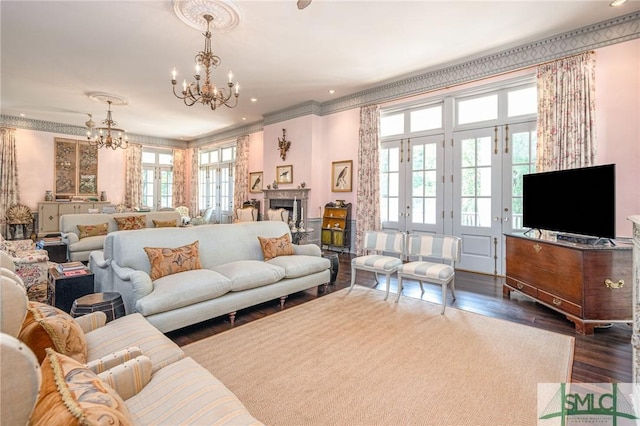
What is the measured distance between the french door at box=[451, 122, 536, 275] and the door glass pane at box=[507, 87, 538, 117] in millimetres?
213

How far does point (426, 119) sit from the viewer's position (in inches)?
229

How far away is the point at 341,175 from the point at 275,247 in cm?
333

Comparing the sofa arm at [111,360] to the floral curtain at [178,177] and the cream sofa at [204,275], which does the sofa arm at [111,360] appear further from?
the floral curtain at [178,177]

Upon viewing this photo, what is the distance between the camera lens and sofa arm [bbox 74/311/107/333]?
6.23 ft

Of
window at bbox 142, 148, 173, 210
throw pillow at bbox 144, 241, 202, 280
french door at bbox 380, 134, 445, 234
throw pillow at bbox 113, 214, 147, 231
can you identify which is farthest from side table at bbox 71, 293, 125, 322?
window at bbox 142, 148, 173, 210

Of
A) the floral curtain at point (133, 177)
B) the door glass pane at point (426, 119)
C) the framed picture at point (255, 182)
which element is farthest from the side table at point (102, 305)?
the floral curtain at point (133, 177)

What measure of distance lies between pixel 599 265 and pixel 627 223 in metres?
1.53

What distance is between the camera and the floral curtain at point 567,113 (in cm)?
400

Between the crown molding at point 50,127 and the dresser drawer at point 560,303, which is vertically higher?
the crown molding at point 50,127

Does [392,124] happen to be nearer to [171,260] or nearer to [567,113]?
[567,113]

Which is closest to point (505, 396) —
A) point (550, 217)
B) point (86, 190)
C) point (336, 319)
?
point (336, 319)

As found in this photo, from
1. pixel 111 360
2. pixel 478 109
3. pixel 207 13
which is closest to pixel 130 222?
pixel 207 13

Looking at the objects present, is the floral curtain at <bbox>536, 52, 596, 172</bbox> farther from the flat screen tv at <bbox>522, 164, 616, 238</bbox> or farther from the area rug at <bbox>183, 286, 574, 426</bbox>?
the area rug at <bbox>183, 286, 574, 426</bbox>

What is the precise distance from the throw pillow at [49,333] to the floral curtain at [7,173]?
986cm
